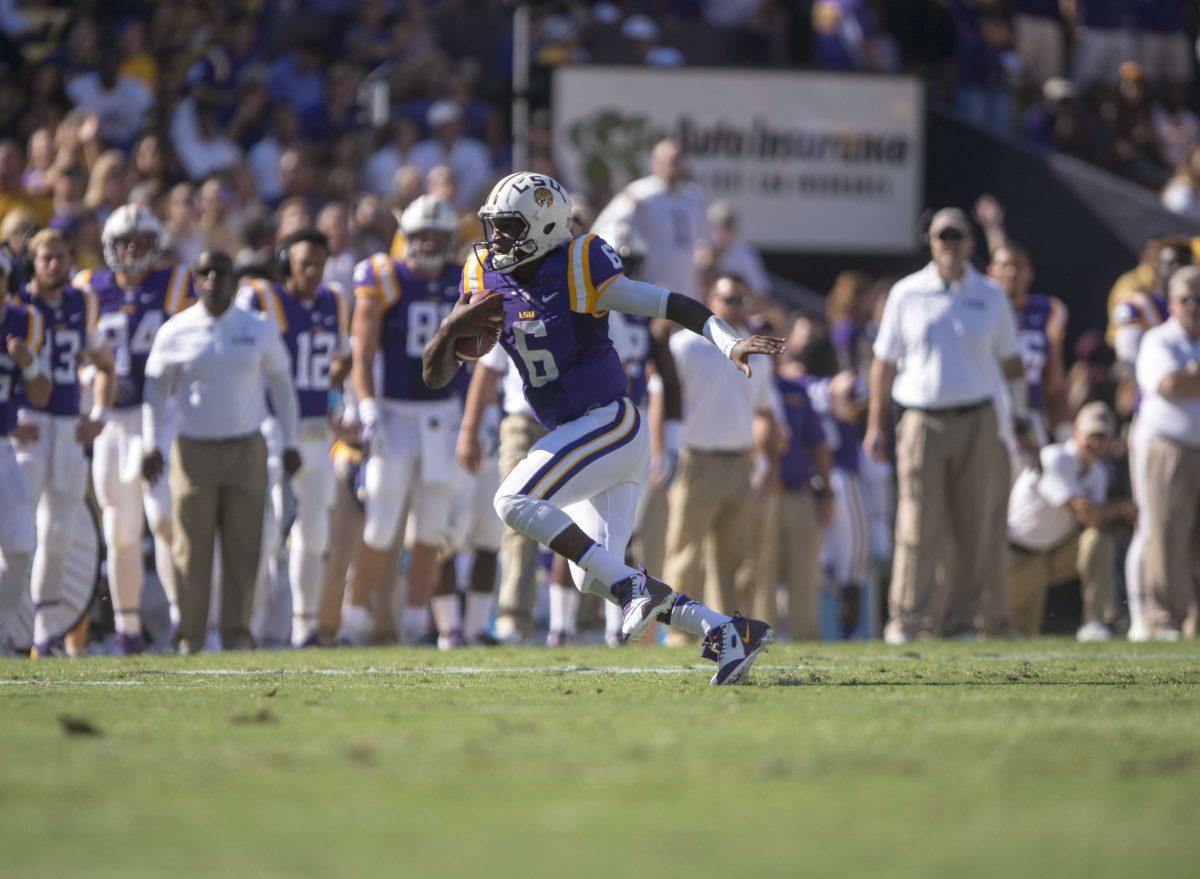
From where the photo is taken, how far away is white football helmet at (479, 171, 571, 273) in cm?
794

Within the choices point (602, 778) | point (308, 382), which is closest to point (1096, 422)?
point (308, 382)

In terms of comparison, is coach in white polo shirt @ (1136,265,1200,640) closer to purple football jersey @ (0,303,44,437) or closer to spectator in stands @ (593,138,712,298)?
spectator in stands @ (593,138,712,298)

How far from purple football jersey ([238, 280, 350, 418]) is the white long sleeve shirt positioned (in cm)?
94

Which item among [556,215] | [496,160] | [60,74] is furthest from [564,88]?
[556,215]

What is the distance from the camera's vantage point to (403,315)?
1183cm

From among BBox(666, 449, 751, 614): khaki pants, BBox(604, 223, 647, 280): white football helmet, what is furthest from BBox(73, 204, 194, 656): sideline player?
BBox(666, 449, 751, 614): khaki pants

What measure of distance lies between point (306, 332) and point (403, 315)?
2.09 ft

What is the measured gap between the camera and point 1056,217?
727 inches

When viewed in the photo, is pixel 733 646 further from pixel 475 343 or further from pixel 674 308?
pixel 475 343

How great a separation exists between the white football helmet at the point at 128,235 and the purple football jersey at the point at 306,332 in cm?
62

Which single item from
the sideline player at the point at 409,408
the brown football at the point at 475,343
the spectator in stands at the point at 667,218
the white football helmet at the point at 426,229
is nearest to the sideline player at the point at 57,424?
the sideline player at the point at 409,408

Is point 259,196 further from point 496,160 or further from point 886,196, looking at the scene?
point 886,196

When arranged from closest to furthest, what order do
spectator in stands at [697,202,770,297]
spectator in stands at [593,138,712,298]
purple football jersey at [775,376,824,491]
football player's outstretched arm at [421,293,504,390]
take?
football player's outstretched arm at [421,293,504,390] < purple football jersey at [775,376,824,491] < spectator in stands at [593,138,712,298] < spectator in stands at [697,202,770,297]

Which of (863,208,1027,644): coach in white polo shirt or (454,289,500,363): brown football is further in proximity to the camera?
(863,208,1027,644): coach in white polo shirt
